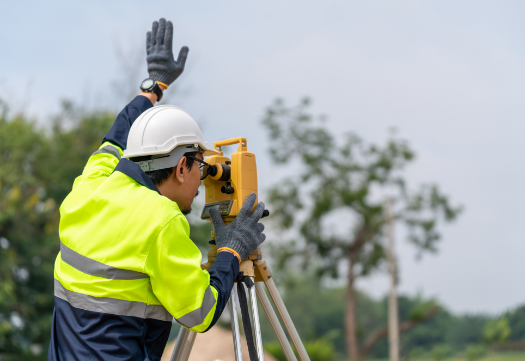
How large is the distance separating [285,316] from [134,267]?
938mm

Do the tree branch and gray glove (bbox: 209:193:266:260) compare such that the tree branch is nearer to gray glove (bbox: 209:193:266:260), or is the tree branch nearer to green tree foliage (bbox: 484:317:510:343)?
green tree foliage (bbox: 484:317:510:343)

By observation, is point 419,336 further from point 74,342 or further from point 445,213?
point 74,342

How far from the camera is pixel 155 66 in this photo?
2.52 metres

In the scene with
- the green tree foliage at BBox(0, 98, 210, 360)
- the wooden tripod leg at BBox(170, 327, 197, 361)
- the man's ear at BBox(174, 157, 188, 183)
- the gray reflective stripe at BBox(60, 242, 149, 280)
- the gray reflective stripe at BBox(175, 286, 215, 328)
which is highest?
the green tree foliage at BBox(0, 98, 210, 360)

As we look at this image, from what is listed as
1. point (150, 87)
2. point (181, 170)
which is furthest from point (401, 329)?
point (181, 170)

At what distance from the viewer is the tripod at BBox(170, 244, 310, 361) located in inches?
78.8

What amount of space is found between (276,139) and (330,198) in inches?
123

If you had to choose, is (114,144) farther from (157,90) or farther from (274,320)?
(274,320)

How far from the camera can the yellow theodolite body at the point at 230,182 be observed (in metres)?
2.07

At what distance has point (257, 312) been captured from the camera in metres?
2.00

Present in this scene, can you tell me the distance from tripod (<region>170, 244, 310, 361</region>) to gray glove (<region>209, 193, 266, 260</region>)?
15cm

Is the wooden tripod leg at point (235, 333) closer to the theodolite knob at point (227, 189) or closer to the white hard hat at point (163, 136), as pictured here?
the theodolite knob at point (227, 189)

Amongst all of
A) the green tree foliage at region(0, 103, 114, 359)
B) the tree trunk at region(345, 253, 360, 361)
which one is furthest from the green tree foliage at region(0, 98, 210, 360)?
the tree trunk at region(345, 253, 360, 361)

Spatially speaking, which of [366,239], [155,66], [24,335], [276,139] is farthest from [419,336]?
[155,66]
